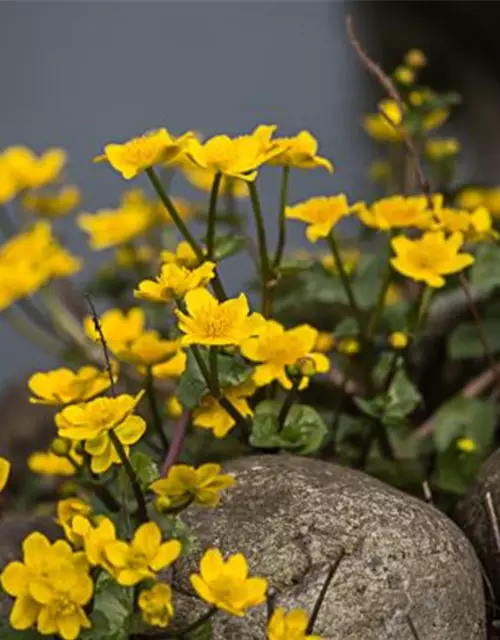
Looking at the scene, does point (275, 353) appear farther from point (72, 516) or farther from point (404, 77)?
Answer: point (404, 77)

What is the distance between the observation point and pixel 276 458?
0.97 metres

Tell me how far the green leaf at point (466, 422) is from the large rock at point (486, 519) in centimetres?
20

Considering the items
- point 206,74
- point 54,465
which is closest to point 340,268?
point 54,465

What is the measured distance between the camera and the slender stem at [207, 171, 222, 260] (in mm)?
958

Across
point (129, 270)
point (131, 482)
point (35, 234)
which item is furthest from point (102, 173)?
point (131, 482)

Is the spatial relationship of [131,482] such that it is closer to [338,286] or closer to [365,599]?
[365,599]

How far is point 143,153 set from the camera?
3.10 feet

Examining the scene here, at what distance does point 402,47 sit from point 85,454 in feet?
6.44

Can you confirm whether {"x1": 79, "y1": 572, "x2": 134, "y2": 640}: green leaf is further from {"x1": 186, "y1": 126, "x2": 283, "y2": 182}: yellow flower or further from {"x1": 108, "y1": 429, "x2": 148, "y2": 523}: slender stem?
Result: {"x1": 186, "y1": 126, "x2": 283, "y2": 182}: yellow flower

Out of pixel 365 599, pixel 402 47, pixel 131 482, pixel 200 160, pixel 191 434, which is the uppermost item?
pixel 200 160

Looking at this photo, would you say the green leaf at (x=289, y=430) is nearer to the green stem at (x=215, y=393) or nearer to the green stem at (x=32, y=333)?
the green stem at (x=215, y=393)

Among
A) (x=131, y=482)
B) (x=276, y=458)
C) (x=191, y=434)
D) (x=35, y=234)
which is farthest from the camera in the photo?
(x=35, y=234)

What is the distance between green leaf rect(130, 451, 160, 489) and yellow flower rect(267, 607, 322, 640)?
0.44 feet

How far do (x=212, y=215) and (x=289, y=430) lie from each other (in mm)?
167
